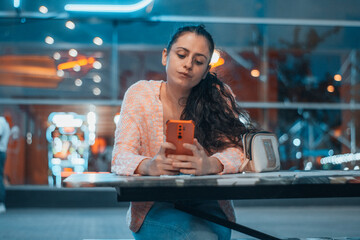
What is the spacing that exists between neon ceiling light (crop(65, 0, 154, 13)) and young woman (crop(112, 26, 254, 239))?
6.09 meters

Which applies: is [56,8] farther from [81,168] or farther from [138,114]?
[138,114]

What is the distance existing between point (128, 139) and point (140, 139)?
4.1 inches

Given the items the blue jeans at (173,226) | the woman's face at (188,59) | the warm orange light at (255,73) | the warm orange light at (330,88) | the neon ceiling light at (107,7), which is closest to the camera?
the blue jeans at (173,226)

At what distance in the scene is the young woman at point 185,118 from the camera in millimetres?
1471

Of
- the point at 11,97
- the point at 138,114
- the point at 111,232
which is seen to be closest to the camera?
the point at 138,114

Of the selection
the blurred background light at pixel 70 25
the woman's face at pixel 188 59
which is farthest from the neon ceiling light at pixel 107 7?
the woman's face at pixel 188 59

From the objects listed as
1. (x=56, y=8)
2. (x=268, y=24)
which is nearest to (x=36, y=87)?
(x=56, y=8)

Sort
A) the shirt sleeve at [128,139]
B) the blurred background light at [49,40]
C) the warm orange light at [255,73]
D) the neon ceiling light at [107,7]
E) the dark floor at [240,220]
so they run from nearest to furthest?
the shirt sleeve at [128,139] < the dark floor at [240,220] < the neon ceiling light at [107,7] < the blurred background light at [49,40] < the warm orange light at [255,73]

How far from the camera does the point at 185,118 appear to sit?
6.17 ft

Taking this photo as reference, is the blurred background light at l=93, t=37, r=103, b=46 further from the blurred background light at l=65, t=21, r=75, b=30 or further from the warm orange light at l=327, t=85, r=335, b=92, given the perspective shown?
the warm orange light at l=327, t=85, r=335, b=92

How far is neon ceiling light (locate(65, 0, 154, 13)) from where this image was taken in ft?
25.3

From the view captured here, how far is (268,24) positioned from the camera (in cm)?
825

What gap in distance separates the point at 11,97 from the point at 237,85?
13.8ft

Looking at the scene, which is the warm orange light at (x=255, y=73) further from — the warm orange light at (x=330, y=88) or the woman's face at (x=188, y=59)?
the woman's face at (x=188, y=59)
